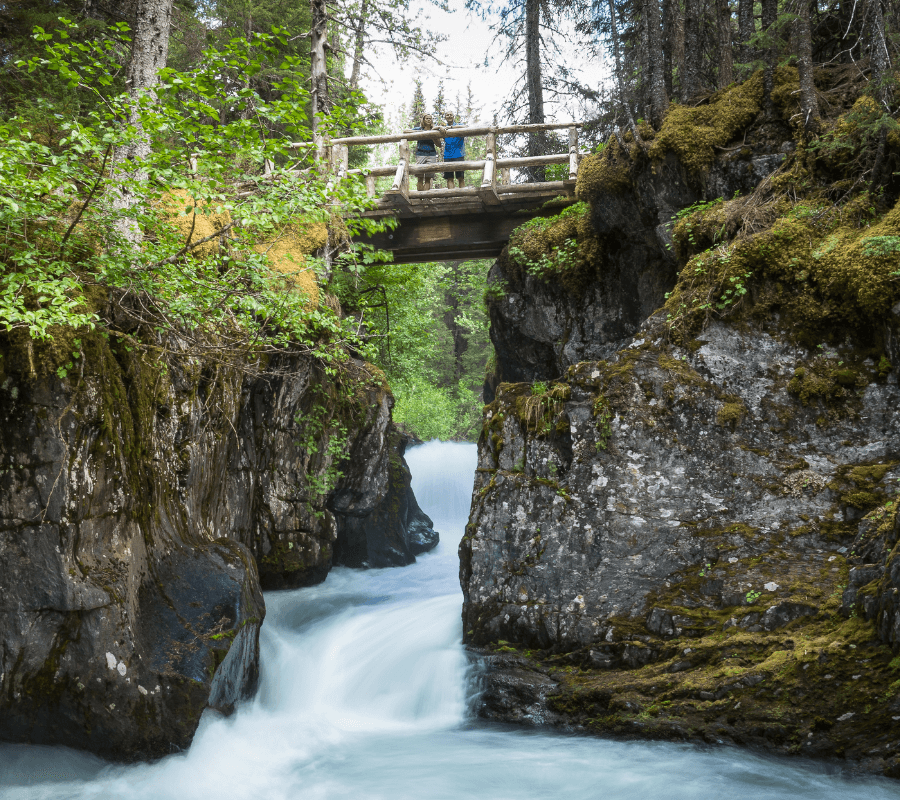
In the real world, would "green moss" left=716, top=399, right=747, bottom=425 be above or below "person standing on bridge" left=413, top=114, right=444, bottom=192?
below

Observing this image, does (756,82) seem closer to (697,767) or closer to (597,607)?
(597,607)

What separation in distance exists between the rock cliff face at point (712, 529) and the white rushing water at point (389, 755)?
0.25m

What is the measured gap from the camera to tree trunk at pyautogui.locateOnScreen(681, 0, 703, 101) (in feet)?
31.6

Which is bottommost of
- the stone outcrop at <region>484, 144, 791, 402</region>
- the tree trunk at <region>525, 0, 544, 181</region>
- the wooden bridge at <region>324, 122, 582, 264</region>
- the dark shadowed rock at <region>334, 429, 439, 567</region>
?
the dark shadowed rock at <region>334, 429, 439, 567</region>

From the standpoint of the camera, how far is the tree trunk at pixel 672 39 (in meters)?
9.89

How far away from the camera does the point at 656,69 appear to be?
9.54 metres

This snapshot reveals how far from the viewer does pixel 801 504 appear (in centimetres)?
597

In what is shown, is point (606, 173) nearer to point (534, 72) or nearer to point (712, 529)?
point (712, 529)

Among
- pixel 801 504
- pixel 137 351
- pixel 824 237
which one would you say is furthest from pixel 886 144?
pixel 137 351

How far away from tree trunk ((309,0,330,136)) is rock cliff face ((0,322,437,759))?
242 inches

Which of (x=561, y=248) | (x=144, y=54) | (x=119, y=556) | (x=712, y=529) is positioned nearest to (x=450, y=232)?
(x=561, y=248)

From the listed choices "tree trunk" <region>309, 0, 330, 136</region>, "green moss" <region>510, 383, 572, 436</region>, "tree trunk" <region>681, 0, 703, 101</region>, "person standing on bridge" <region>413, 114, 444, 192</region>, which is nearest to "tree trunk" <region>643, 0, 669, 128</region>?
"tree trunk" <region>681, 0, 703, 101</region>

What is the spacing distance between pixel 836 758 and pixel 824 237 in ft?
16.9

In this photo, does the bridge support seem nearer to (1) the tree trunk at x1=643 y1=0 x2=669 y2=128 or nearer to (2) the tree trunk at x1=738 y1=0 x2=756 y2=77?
(1) the tree trunk at x1=643 y1=0 x2=669 y2=128
